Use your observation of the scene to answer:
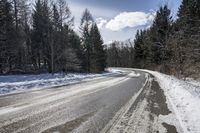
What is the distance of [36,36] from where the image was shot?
142 feet

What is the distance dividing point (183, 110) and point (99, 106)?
3.02 m

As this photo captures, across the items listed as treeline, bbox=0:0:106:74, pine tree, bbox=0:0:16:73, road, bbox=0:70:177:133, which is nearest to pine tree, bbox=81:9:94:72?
treeline, bbox=0:0:106:74

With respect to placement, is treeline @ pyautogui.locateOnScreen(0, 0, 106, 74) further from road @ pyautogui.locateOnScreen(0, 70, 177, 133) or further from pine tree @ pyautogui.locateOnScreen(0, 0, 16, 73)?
road @ pyautogui.locateOnScreen(0, 70, 177, 133)

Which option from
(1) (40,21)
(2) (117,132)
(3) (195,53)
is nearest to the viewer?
(2) (117,132)

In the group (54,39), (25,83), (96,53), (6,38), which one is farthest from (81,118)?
(96,53)

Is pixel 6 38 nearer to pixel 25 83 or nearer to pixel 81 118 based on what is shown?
pixel 25 83

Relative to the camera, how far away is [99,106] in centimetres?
927

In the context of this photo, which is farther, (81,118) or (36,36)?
(36,36)

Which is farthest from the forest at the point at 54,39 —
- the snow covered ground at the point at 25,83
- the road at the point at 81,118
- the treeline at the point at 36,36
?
the road at the point at 81,118

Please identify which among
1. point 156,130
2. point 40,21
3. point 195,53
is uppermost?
point 40,21

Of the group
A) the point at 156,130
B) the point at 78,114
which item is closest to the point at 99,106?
the point at 78,114

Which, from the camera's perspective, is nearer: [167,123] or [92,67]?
[167,123]

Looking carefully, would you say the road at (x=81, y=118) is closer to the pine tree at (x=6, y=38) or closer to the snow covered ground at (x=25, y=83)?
the snow covered ground at (x=25, y=83)

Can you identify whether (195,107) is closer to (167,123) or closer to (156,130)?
(167,123)
